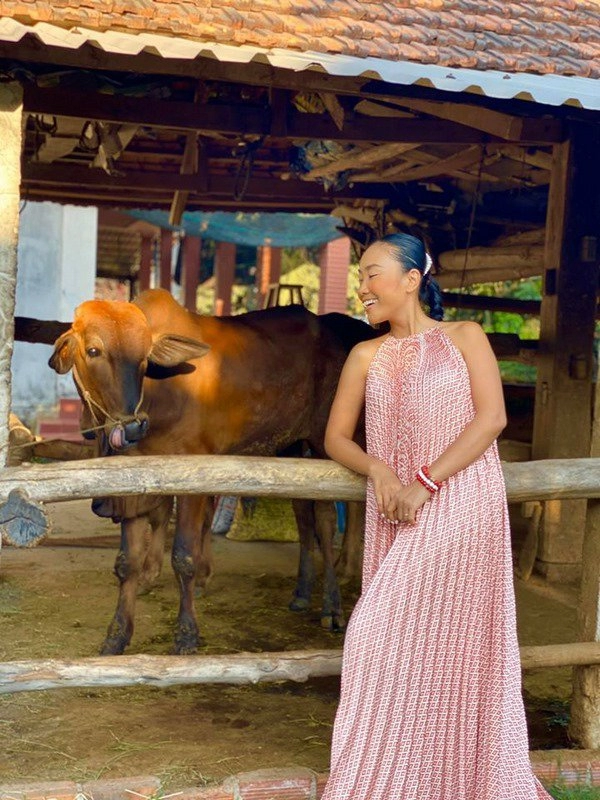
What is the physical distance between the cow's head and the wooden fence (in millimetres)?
1136

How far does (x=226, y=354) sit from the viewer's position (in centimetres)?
609

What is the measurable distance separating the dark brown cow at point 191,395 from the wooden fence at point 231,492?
1141 mm

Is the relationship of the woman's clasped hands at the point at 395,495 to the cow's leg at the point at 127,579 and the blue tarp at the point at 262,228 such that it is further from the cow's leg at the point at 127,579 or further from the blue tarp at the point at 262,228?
the blue tarp at the point at 262,228

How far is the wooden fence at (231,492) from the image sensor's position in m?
3.69

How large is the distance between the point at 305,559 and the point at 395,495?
11.2 ft

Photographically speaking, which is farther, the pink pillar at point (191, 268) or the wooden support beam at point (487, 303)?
the pink pillar at point (191, 268)

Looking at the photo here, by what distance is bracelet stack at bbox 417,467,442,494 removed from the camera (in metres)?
3.43

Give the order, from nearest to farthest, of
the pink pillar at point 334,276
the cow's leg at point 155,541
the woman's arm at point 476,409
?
the woman's arm at point 476,409
the cow's leg at point 155,541
the pink pillar at point 334,276

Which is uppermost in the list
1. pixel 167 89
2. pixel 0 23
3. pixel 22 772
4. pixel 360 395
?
pixel 167 89

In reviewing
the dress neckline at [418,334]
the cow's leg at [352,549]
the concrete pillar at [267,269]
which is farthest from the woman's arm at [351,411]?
the concrete pillar at [267,269]

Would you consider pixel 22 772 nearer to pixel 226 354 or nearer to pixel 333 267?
pixel 226 354

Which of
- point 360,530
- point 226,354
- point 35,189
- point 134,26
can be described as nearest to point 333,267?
point 35,189

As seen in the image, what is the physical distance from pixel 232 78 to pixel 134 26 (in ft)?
4.14

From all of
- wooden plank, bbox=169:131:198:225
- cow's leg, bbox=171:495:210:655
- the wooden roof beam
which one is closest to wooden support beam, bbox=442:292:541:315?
wooden plank, bbox=169:131:198:225
